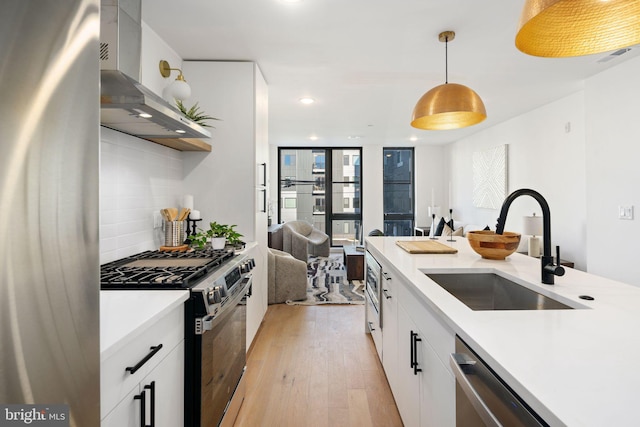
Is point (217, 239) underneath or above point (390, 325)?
above

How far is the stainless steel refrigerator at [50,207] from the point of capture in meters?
0.43

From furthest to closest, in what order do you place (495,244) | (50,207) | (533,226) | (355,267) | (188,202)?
(355,267)
(533,226)
(188,202)
(495,244)
(50,207)

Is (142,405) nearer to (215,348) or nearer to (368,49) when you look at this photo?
(215,348)

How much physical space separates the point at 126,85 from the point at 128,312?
0.90 metres

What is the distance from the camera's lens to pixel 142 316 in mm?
1061

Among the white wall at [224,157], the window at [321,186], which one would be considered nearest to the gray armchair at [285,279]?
the white wall at [224,157]

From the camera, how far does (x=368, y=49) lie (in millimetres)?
2732

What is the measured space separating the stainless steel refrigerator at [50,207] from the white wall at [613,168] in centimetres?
387

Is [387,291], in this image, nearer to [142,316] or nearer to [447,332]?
[447,332]

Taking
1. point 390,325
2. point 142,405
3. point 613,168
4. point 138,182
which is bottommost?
point 390,325

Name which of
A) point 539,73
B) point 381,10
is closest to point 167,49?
point 381,10

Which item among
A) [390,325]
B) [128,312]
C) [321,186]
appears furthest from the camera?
[321,186]

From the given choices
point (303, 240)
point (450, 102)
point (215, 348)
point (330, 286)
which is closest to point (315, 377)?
point (215, 348)

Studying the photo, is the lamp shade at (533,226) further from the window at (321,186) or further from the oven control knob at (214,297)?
the window at (321,186)
